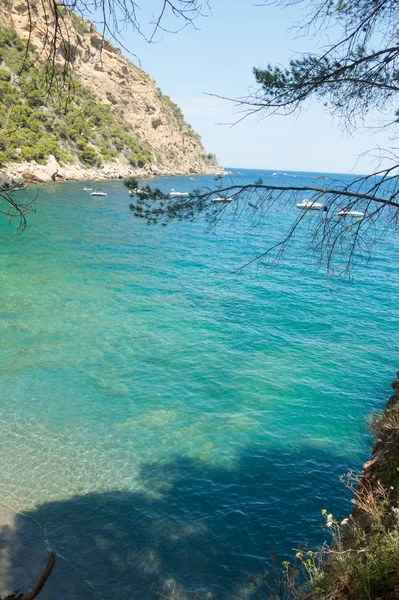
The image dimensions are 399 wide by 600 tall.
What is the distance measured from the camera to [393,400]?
7.88 metres

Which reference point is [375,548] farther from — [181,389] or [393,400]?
[181,389]

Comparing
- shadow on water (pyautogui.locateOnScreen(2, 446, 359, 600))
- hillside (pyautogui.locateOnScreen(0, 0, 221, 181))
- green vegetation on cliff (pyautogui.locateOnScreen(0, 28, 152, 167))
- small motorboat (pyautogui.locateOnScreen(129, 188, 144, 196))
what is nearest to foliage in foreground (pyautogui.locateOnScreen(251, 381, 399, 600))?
shadow on water (pyautogui.locateOnScreen(2, 446, 359, 600))

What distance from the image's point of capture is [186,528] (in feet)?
21.7

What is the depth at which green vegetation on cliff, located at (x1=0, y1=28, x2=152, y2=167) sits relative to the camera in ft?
173

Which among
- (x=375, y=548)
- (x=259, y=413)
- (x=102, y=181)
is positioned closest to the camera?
(x=375, y=548)

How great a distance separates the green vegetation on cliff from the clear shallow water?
34673 millimetres

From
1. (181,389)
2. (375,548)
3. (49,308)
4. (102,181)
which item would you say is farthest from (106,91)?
(375,548)

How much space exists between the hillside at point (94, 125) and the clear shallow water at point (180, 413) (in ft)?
89.9

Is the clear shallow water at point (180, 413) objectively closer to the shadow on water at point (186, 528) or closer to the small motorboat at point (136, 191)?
the shadow on water at point (186, 528)

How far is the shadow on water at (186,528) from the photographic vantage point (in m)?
5.59

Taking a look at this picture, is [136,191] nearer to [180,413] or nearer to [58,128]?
[180,413]

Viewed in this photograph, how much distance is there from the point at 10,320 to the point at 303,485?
1025cm

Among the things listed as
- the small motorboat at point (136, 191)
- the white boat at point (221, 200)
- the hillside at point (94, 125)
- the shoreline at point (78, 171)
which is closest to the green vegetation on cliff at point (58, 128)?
the hillside at point (94, 125)

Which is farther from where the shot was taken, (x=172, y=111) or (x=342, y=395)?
(x=172, y=111)
